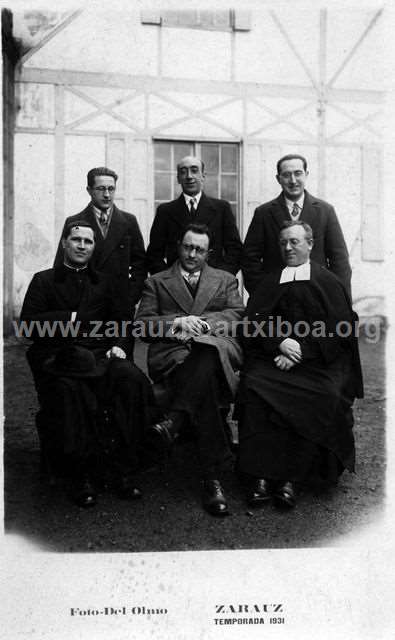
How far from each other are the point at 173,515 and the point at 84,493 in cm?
50

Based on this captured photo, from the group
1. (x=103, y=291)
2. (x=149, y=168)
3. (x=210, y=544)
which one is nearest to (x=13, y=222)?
(x=149, y=168)

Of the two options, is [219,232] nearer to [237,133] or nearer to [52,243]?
[52,243]

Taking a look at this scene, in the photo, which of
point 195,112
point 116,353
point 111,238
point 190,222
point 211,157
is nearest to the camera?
point 116,353

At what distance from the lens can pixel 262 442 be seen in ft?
10.3

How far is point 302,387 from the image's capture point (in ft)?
10.5

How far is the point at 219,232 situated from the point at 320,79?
3750mm

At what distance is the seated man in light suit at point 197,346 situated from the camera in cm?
308

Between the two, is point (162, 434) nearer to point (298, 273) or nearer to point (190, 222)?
point (298, 273)

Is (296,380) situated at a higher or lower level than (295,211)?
lower

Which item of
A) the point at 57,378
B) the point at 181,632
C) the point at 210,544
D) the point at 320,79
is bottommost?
the point at 181,632

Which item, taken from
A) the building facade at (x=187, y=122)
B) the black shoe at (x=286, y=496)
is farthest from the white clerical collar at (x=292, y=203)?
the building facade at (x=187, y=122)

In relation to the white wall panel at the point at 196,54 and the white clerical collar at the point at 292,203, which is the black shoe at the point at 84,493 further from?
the white wall panel at the point at 196,54

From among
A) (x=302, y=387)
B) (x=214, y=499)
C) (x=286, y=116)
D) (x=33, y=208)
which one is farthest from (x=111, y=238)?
(x=286, y=116)

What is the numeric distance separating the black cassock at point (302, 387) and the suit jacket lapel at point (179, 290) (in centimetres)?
39
